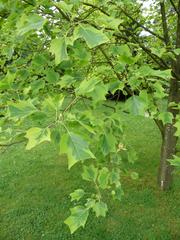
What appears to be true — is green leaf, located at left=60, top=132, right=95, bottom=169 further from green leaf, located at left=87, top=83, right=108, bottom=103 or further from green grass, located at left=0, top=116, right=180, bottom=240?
green grass, located at left=0, top=116, right=180, bottom=240

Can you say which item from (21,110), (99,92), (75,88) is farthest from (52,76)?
(21,110)

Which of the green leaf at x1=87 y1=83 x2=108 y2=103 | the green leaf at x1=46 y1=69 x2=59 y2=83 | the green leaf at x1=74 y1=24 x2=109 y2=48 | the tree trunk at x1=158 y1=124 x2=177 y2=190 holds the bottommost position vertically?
the tree trunk at x1=158 y1=124 x2=177 y2=190

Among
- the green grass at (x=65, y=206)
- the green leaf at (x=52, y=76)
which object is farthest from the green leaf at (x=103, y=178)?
the green grass at (x=65, y=206)

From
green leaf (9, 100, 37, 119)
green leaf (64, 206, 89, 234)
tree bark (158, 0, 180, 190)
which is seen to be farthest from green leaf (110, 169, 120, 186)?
tree bark (158, 0, 180, 190)

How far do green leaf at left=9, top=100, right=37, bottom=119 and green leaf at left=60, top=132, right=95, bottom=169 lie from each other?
9.2 inches

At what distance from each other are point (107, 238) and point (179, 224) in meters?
1.18

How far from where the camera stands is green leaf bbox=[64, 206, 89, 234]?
1962 millimetres

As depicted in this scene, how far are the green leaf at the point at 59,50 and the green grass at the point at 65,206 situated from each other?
3.87 m

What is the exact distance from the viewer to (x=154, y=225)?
5.02m

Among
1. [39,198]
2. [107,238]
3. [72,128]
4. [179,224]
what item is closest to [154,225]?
[179,224]

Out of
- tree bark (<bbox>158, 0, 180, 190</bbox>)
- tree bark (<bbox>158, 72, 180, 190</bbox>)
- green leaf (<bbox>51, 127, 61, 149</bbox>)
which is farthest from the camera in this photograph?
tree bark (<bbox>158, 72, 180, 190</bbox>)

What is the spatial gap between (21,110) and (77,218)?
89 centimetres

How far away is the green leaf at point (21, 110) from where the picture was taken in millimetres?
1447

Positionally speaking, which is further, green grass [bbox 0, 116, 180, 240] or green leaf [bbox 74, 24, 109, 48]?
green grass [bbox 0, 116, 180, 240]
